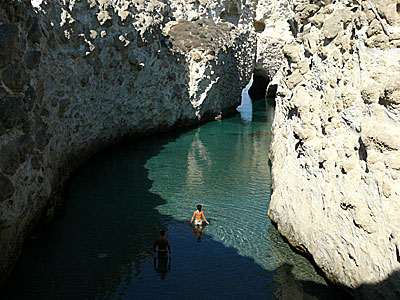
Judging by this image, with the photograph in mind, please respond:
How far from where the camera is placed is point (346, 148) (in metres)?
7.71

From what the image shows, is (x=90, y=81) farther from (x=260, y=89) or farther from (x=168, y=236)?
(x=260, y=89)

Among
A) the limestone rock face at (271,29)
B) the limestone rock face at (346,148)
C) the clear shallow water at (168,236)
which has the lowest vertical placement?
the clear shallow water at (168,236)

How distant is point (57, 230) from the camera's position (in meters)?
11.1

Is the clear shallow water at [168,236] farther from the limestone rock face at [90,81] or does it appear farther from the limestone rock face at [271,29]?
the limestone rock face at [271,29]

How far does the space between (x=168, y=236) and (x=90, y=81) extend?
898 centimetres

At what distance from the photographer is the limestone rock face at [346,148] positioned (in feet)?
21.2

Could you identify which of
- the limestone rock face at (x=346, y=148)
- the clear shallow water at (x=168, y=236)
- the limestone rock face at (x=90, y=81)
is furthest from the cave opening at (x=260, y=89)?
the limestone rock face at (x=346, y=148)

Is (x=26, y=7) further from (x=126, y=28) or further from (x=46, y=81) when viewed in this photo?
(x=126, y=28)

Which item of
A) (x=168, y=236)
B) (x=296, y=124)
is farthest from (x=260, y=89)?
(x=168, y=236)

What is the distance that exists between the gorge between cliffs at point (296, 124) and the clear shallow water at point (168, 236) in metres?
0.27

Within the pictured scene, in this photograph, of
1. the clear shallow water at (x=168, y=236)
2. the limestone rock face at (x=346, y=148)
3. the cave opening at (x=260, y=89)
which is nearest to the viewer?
the limestone rock face at (x=346, y=148)

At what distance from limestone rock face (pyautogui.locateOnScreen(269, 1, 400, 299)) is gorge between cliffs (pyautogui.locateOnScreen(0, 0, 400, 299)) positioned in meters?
0.02

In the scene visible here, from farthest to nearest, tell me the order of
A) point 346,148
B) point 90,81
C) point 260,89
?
1. point 260,89
2. point 90,81
3. point 346,148

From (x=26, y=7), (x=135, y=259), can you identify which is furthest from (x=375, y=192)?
(x=26, y=7)
